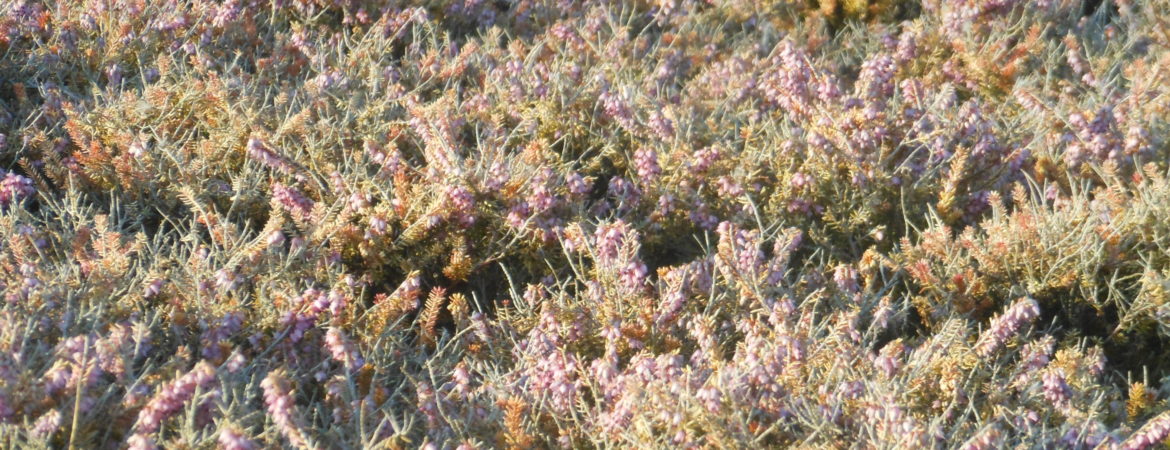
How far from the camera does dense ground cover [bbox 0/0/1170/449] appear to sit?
2471 mm

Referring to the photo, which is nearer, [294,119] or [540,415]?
[540,415]

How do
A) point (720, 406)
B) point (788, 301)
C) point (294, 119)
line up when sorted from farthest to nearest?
point (294, 119) < point (788, 301) < point (720, 406)

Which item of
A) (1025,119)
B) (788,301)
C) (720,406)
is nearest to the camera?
(720,406)

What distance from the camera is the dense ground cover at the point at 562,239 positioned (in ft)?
8.11

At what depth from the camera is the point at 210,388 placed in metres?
2.38

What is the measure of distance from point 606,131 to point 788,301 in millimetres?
1335

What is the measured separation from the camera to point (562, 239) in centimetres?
327

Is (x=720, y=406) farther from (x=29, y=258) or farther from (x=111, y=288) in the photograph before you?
(x=29, y=258)

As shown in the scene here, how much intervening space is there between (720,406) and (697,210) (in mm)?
1215

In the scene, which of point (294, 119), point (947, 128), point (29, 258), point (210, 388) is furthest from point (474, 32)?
point (210, 388)

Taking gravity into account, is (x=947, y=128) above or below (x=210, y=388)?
below

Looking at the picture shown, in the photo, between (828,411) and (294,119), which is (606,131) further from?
(828,411)

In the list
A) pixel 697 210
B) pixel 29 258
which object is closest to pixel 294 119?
pixel 29 258

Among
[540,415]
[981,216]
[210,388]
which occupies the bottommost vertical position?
[981,216]
